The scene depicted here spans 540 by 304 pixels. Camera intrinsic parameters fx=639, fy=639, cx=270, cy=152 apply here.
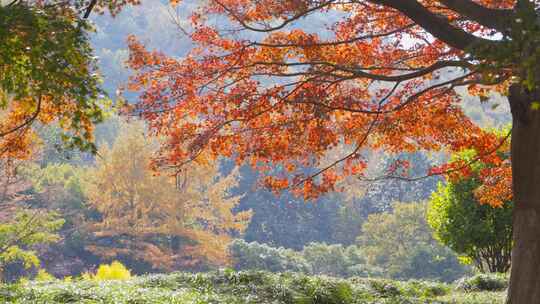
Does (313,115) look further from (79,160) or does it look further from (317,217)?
(79,160)

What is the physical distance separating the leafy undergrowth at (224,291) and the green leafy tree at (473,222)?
248 centimetres

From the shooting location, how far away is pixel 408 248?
92.8ft

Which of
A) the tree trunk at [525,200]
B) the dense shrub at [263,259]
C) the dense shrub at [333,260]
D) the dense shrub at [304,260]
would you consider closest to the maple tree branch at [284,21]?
the tree trunk at [525,200]

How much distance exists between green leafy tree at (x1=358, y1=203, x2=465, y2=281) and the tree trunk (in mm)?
21584

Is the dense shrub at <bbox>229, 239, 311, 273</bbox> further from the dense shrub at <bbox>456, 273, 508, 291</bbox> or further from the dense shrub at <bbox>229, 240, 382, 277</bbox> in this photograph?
the dense shrub at <bbox>456, 273, 508, 291</bbox>

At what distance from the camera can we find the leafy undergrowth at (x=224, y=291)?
7.07 m

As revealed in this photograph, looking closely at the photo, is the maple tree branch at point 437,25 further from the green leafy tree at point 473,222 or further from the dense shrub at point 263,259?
the dense shrub at point 263,259

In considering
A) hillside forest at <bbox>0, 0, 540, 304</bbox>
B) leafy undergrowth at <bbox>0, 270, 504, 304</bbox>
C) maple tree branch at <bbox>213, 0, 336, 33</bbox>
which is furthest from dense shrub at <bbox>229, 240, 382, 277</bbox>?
maple tree branch at <bbox>213, 0, 336, 33</bbox>

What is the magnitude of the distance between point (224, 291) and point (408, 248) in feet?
70.2

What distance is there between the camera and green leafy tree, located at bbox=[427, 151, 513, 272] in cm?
1227

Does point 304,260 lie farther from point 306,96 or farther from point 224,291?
point 306,96

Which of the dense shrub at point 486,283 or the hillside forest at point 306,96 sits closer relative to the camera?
the hillside forest at point 306,96

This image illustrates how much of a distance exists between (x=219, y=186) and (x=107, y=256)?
17.8 feet

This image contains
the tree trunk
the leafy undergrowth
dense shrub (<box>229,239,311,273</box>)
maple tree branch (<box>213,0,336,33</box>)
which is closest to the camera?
the tree trunk
